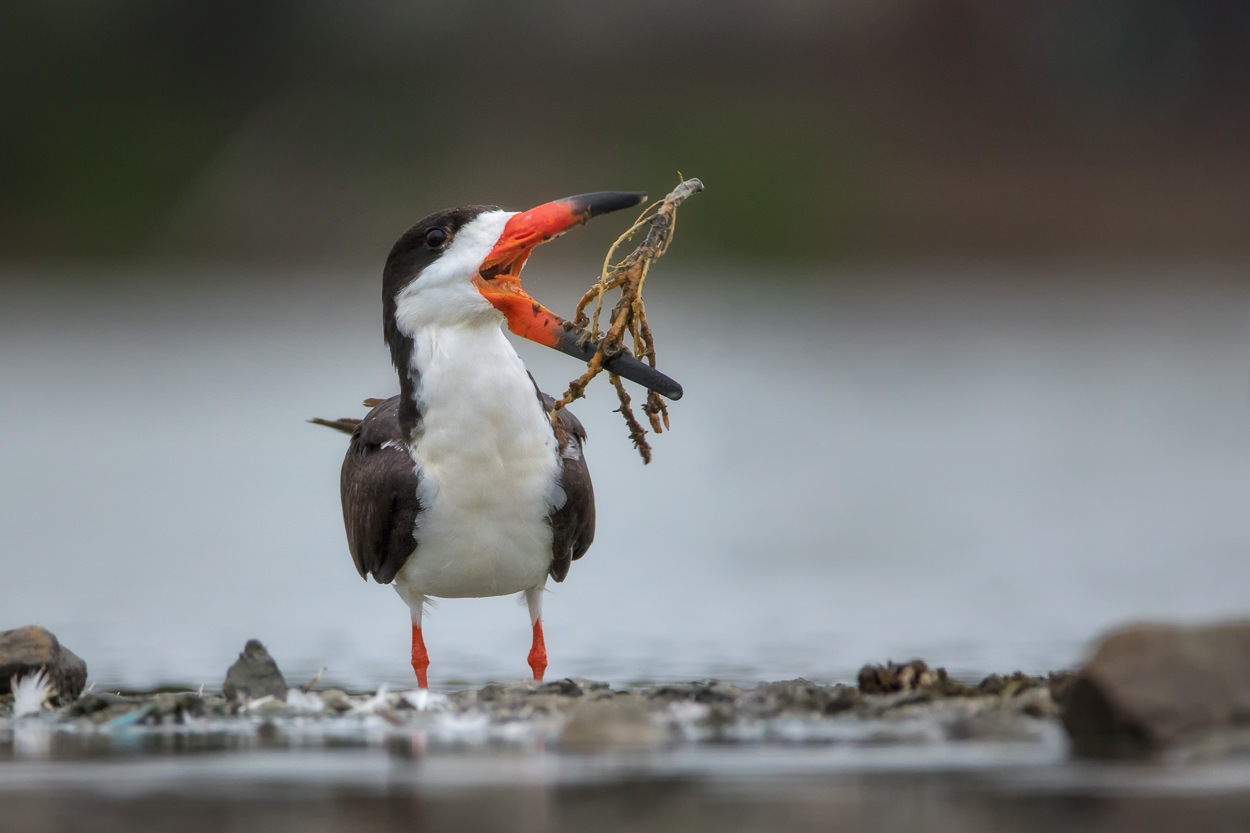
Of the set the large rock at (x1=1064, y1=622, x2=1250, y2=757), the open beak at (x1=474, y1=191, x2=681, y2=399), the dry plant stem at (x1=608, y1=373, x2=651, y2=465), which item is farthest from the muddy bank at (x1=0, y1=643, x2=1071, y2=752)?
the open beak at (x1=474, y1=191, x2=681, y2=399)

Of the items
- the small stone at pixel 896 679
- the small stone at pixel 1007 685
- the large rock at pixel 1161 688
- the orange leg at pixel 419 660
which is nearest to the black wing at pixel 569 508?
the orange leg at pixel 419 660

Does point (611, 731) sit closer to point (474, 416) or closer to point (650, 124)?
point (474, 416)

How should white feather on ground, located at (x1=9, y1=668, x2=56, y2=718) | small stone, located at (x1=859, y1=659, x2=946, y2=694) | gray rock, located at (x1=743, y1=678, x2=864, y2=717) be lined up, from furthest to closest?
white feather on ground, located at (x1=9, y1=668, x2=56, y2=718)
small stone, located at (x1=859, y1=659, x2=946, y2=694)
gray rock, located at (x1=743, y1=678, x2=864, y2=717)

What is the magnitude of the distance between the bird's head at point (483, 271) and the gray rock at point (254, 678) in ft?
5.61

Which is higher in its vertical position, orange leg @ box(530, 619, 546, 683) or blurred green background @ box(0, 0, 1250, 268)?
blurred green background @ box(0, 0, 1250, 268)

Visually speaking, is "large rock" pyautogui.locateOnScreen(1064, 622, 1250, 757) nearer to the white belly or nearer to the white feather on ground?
the white belly

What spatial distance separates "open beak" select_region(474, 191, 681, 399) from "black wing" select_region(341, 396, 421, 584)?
986 millimetres

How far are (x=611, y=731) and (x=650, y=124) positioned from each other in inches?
1344

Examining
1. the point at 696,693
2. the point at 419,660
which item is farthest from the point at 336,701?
the point at 696,693

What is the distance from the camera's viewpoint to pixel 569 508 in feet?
32.5

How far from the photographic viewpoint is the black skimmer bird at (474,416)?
9.45m

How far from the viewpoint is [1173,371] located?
2658 centimetres

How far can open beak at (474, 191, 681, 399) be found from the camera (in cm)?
935

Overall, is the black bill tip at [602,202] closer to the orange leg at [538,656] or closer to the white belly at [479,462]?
the white belly at [479,462]
